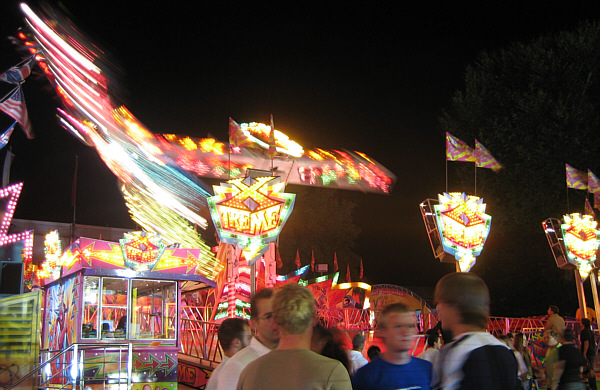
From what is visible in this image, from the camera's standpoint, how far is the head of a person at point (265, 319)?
12.4 feet

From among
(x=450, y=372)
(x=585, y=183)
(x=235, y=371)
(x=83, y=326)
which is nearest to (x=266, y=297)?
(x=235, y=371)

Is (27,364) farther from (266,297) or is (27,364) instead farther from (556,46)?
(556,46)

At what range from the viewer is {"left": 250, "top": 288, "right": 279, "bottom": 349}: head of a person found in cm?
379

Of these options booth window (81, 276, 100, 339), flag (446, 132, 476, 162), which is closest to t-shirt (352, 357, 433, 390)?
booth window (81, 276, 100, 339)

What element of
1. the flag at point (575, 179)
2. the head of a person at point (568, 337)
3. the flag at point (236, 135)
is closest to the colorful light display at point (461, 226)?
the flag at point (575, 179)

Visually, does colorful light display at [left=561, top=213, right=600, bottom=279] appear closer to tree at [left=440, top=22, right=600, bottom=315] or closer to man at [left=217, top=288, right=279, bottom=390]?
tree at [left=440, top=22, right=600, bottom=315]

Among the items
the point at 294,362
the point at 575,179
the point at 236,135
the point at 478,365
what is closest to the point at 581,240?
the point at 575,179

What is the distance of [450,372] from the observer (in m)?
3.07

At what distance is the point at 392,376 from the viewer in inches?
127

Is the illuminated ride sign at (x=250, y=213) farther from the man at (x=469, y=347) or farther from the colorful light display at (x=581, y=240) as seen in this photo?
the colorful light display at (x=581, y=240)

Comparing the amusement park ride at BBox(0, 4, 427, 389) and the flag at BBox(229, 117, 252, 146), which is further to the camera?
the flag at BBox(229, 117, 252, 146)

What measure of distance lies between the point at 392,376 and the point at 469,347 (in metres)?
0.45

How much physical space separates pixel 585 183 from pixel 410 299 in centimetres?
1076

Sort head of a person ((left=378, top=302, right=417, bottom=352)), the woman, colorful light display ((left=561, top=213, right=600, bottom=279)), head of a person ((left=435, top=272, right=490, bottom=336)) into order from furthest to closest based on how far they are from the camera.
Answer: colorful light display ((left=561, top=213, right=600, bottom=279)) < the woman < head of a person ((left=378, top=302, right=417, bottom=352)) < head of a person ((left=435, top=272, right=490, bottom=336))
